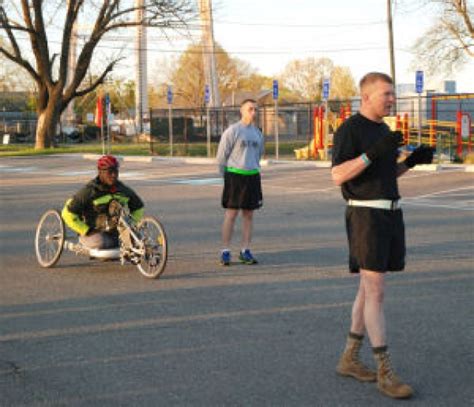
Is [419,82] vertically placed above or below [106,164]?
above

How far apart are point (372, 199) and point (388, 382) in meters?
1.08

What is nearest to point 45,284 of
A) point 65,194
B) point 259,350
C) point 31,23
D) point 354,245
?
point 259,350

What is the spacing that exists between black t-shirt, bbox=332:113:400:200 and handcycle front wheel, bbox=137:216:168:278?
153 inches

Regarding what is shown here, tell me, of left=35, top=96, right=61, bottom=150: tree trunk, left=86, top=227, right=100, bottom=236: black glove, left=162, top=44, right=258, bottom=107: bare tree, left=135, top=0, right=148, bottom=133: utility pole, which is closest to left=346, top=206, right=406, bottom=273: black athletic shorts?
left=86, top=227, right=100, bottom=236: black glove

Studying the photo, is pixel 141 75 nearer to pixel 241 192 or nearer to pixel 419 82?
pixel 419 82

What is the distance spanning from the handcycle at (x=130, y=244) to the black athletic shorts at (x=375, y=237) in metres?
3.73

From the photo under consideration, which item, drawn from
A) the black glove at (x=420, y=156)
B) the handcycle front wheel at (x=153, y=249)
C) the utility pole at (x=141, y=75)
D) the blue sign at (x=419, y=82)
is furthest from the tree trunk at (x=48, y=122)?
the black glove at (x=420, y=156)

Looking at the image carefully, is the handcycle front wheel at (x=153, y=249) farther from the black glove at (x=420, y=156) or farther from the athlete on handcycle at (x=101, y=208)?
the black glove at (x=420, y=156)

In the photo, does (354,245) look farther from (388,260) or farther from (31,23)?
(31,23)

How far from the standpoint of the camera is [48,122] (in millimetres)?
47062

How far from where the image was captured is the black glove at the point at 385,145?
470cm

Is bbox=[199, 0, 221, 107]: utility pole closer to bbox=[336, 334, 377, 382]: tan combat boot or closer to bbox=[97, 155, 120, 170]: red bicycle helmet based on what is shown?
bbox=[97, 155, 120, 170]: red bicycle helmet

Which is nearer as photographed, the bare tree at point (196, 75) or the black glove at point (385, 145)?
the black glove at point (385, 145)

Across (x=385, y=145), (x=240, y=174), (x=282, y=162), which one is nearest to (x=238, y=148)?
(x=240, y=174)
